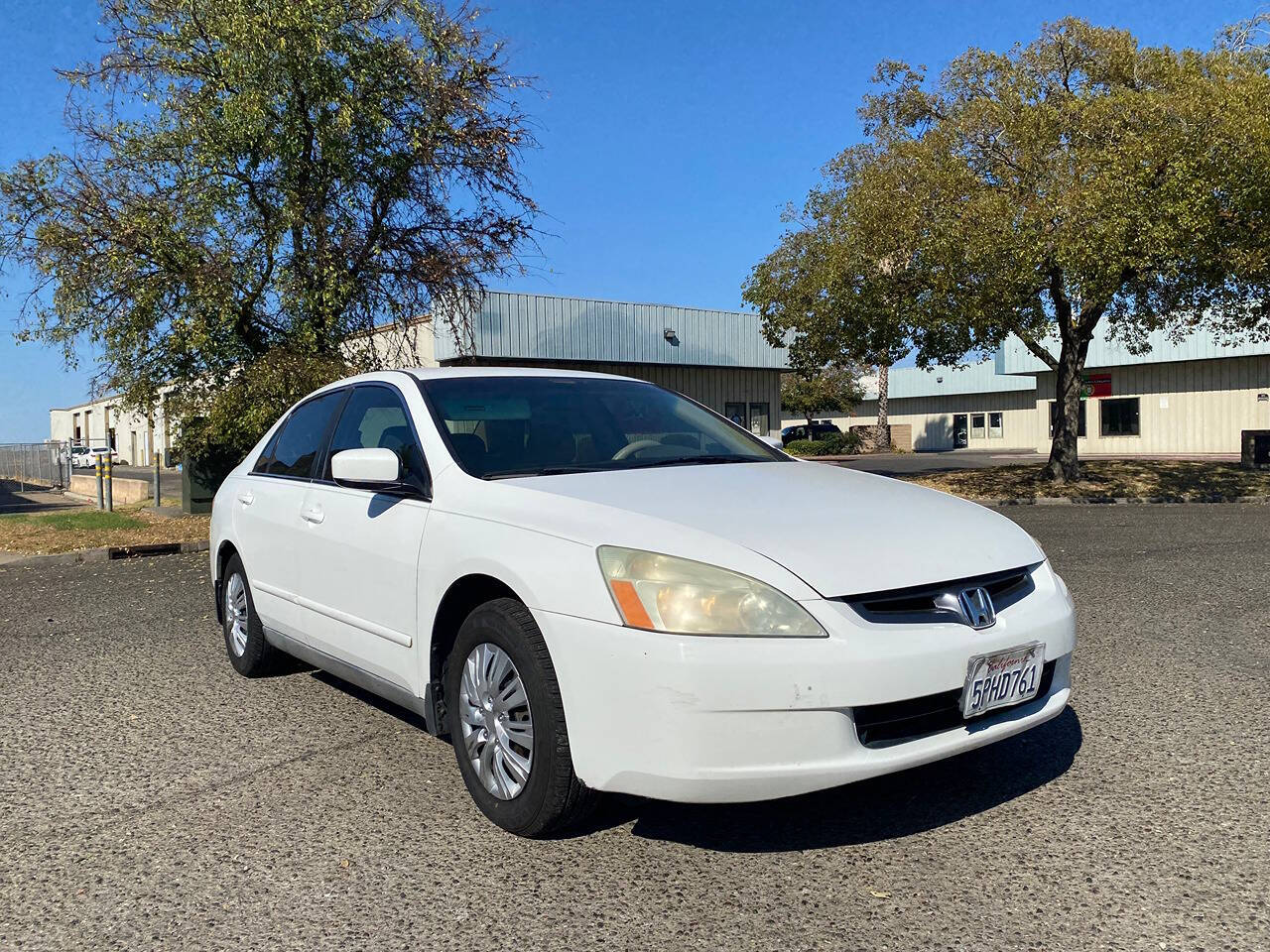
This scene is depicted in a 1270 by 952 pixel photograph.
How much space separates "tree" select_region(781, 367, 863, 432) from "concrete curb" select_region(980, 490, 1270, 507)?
123 ft

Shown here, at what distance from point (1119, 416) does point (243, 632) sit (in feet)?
134

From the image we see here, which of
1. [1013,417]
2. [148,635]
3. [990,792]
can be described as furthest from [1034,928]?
[1013,417]

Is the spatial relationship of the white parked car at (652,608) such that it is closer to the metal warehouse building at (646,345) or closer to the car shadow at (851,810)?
the car shadow at (851,810)

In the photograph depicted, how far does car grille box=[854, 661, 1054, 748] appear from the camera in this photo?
2918mm

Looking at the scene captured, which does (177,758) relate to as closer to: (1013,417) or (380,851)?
(380,851)

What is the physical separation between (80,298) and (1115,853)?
570 inches

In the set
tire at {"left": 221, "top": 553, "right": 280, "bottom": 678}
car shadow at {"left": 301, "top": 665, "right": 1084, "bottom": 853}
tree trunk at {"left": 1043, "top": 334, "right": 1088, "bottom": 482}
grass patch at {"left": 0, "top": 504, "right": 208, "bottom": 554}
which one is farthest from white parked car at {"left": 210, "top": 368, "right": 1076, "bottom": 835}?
tree trunk at {"left": 1043, "top": 334, "right": 1088, "bottom": 482}

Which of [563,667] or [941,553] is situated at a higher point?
[941,553]

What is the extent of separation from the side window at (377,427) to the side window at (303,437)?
0.63 feet

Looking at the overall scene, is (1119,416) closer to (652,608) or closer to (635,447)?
(635,447)

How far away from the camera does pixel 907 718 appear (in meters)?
2.96

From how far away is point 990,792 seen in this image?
145 inches

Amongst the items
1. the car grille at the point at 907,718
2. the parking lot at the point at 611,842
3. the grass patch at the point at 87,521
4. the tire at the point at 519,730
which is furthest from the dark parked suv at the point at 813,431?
the car grille at the point at 907,718

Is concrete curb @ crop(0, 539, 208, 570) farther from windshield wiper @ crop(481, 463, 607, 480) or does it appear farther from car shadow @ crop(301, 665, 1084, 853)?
car shadow @ crop(301, 665, 1084, 853)
